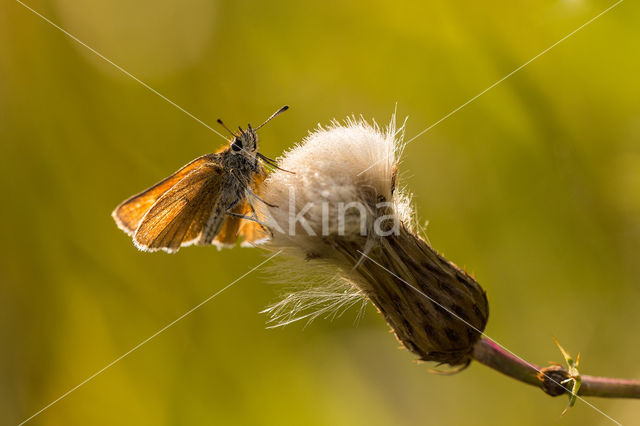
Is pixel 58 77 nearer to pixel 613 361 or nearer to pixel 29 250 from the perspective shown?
pixel 29 250

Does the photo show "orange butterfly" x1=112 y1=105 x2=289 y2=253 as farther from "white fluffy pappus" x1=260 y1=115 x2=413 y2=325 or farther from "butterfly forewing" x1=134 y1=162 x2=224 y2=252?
"white fluffy pappus" x1=260 y1=115 x2=413 y2=325

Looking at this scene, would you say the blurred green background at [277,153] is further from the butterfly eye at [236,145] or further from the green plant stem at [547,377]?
the green plant stem at [547,377]

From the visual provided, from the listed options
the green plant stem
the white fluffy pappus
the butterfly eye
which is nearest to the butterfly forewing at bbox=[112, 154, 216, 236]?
the butterfly eye

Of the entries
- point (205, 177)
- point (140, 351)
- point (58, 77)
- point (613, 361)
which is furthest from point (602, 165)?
point (58, 77)

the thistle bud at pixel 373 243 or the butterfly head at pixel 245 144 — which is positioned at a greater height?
the butterfly head at pixel 245 144

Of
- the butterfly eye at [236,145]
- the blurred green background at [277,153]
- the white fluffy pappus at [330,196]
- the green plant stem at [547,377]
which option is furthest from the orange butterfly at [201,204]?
the green plant stem at [547,377]

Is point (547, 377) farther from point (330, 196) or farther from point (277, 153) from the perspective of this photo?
point (277, 153)
